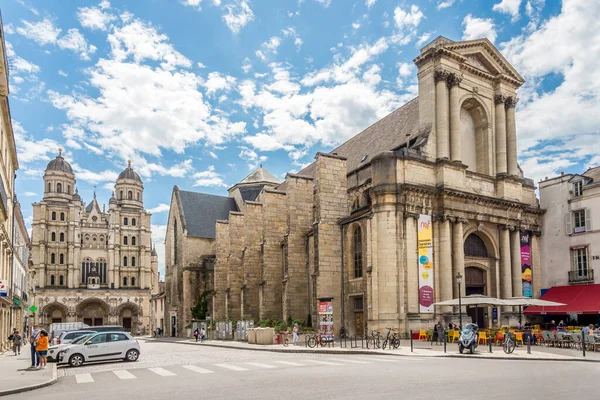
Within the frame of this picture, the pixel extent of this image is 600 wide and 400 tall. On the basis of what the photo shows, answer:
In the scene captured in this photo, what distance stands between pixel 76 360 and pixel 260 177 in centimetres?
4304

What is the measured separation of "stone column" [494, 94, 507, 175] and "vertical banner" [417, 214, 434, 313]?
7385 millimetres

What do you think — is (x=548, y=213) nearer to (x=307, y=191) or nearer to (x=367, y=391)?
(x=307, y=191)

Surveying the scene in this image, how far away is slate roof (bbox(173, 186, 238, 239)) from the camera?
53719 mm

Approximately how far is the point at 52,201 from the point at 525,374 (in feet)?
254

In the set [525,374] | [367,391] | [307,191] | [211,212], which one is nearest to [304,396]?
[367,391]

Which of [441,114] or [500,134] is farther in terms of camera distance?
[500,134]

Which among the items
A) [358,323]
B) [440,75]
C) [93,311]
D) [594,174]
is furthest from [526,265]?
[93,311]

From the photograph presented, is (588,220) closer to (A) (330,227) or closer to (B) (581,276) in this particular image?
(B) (581,276)

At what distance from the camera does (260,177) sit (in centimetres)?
6206

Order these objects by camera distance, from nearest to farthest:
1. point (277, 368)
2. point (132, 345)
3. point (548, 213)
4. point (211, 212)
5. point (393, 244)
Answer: point (277, 368) < point (132, 345) < point (393, 244) < point (548, 213) < point (211, 212)

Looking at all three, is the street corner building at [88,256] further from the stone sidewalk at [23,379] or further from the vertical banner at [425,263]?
the stone sidewalk at [23,379]

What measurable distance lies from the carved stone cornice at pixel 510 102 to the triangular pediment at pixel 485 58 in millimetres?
1245

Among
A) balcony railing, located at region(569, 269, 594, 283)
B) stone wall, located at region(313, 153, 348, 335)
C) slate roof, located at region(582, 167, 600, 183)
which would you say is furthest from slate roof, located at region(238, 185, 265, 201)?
balcony railing, located at region(569, 269, 594, 283)

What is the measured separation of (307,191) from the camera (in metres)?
37.1
